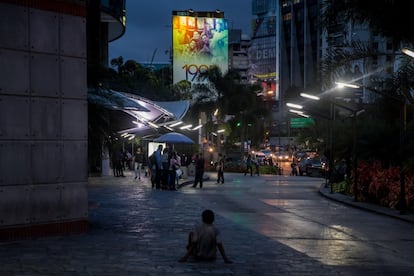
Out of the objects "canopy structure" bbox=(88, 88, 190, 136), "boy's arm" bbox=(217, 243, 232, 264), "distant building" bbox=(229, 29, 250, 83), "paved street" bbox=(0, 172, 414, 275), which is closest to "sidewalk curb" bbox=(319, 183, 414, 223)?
"paved street" bbox=(0, 172, 414, 275)

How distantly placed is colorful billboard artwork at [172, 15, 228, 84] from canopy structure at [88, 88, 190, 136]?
57671 mm

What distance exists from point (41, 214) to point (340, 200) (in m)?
17.0

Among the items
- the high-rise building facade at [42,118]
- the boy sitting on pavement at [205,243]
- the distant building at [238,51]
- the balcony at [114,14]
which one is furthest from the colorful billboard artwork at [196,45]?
the boy sitting on pavement at [205,243]

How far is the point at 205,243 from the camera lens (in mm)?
9641

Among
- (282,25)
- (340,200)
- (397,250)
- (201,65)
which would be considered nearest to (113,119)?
(397,250)

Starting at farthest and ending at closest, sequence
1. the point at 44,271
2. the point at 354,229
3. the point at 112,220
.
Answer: the point at 354,229, the point at 112,220, the point at 44,271

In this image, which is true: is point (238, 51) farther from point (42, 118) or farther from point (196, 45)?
point (42, 118)

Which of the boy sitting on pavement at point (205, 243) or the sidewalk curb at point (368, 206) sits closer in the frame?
the boy sitting on pavement at point (205, 243)

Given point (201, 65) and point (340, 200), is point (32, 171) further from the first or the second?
point (201, 65)

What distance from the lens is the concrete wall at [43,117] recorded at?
427 inches

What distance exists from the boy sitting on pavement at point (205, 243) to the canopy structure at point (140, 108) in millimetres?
5880

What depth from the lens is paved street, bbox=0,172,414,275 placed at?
9172 mm

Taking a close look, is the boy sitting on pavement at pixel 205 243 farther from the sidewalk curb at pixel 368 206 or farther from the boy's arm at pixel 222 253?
the sidewalk curb at pixel 368 206

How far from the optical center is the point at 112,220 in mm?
15125
